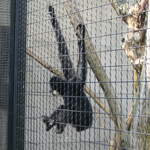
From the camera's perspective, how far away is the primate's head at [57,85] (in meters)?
2.22

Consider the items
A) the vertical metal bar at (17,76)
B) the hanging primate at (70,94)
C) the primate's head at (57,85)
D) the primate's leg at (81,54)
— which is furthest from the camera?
the vertical metal bar at (17,76)

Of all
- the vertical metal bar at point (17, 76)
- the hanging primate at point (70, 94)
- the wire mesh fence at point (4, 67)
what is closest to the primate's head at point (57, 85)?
the hanging primate at point (70, 94)

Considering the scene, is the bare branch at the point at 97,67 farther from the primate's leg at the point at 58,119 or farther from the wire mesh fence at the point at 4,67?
the wire mesh fence at the point at 4,67

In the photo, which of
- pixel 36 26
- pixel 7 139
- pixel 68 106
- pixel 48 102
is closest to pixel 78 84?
pixel 68 106

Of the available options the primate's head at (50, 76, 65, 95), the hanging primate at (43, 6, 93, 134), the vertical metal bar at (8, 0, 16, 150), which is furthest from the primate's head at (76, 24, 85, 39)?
the vertical metal bar at (8, 0, 16, 150)

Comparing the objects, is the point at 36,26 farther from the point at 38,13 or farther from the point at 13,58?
the point at 13,58

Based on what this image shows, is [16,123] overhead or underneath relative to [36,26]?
underneath

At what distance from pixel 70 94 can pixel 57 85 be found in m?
0.15

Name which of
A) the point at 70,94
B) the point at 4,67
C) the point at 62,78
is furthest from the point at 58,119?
the point at 4,67

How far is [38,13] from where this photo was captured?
90.9 inches

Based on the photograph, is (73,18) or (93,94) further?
(93,94)

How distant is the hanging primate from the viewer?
6.91 feet

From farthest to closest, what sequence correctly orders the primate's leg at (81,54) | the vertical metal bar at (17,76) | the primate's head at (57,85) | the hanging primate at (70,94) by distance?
the vertical metal bar at (17,76)
the primate's head at (57,85)
the hanging primate at (70,94)
the primate's leg at (81,54)

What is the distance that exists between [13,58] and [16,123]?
438 mm
